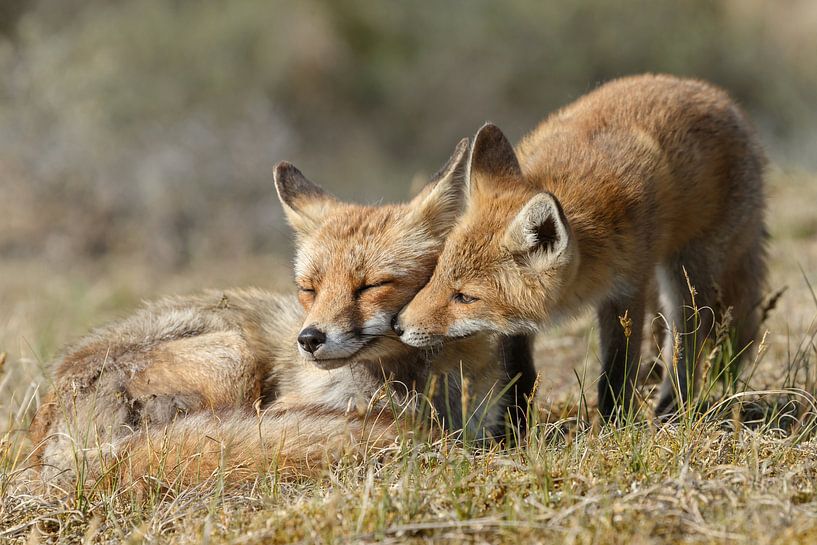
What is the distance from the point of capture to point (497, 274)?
393 centimetres

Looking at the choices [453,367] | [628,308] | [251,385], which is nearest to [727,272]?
[628,308]

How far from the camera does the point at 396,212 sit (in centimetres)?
429

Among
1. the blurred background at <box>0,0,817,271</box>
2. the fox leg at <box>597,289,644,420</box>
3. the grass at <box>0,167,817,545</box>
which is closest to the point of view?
the grass at <box>0,167,817,545</box>

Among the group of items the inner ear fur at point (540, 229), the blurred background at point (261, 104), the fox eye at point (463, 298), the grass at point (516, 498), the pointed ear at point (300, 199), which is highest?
the blurred background at point (261, 104)

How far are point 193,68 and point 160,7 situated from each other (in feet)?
7.78

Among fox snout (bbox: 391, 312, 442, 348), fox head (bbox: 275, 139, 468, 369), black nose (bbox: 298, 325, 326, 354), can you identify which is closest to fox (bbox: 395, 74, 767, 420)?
fox snout (bbox: 391, 312, 442, 348)

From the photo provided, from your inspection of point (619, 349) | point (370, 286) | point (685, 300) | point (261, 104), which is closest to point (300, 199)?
point (370, 286)

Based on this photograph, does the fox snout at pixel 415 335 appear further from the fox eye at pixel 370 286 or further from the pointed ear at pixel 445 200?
the pointed ear at pixel 445 200

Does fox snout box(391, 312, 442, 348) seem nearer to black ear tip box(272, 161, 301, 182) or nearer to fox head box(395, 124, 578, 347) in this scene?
fox head box(395, 124, 578, 347)

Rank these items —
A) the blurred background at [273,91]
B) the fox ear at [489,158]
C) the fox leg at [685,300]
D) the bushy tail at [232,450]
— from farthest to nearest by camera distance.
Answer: the blurred background at [273,91] < the fox leg at [685,300] < the fox ear at [489,158] < the bushy tail at [232,450]

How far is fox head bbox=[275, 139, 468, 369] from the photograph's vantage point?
375 centimetres

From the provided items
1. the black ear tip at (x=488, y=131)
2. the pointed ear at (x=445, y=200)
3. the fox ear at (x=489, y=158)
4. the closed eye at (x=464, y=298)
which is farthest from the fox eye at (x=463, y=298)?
the black ear tip at (x=488, y=131)

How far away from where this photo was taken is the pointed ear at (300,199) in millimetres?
4578

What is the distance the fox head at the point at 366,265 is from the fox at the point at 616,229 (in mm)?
133
